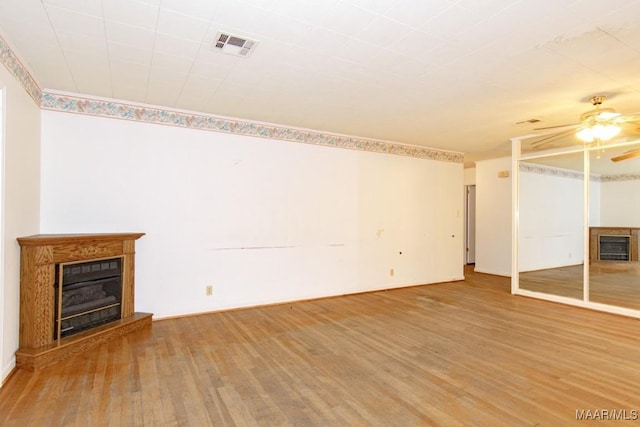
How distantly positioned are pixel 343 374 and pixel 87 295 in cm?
266

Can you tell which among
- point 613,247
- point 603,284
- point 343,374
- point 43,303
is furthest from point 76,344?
point 603,284

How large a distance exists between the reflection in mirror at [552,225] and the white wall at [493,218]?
0.68 metres

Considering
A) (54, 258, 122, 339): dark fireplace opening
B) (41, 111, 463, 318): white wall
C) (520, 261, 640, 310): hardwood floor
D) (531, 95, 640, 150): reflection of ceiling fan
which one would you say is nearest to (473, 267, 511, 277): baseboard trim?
(520, 261, 640, 310): hardwood floor

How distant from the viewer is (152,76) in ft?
10.3

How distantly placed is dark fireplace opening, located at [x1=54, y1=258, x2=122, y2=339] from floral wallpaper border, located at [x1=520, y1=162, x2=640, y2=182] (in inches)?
251

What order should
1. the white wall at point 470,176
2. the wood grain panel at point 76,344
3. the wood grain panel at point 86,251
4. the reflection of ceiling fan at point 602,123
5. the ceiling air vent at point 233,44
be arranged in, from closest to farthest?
1. the ceiling air vent at point 233,44
2. the wood grain panel at point 76,344
3. the wood grain panel at point 86,251
4. the reflection of ceiling fan at point 602,123
5. the white wall at point 470,176

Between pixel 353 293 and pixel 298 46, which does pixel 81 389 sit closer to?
pixel 298 46

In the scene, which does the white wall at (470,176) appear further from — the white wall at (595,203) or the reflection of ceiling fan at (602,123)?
the reflection of ceiling fan at (602,123)

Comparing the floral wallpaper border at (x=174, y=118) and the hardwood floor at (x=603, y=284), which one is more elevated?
the floral wallpaper border at (x=174, y=118)

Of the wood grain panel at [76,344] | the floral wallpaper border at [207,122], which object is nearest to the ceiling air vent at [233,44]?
the floral wallpaper border at [207,122]

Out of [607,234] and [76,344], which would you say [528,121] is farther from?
[76,344]

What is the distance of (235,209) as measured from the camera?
445 centimetres

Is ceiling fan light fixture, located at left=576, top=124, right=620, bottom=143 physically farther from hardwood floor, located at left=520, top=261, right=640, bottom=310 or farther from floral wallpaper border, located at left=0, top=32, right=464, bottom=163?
floral wallpaper border, located at left=0, top=32, right=464, bottom=163

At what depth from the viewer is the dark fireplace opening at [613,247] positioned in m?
4.80
